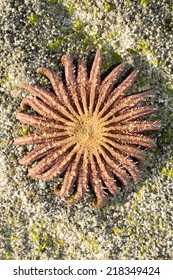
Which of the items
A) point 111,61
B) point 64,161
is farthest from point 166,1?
point 64,161

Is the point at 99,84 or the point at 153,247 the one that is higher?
the point at 99,84

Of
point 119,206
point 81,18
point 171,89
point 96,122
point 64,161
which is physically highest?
point 81,18

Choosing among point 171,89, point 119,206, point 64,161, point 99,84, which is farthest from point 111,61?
point 119,206

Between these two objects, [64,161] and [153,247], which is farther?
[153,247]

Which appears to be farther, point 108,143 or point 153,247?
point 153,247

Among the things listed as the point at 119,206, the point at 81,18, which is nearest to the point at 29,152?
the point at 119,206

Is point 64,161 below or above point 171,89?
below

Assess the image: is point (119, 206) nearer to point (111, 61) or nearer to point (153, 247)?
point (153, 247)
